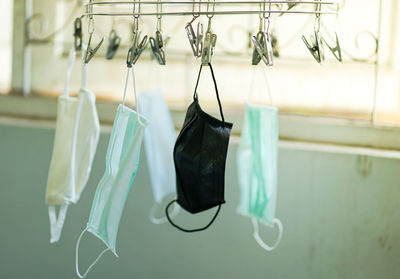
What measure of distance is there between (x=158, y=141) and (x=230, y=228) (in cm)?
42

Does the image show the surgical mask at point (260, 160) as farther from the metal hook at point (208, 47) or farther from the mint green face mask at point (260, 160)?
the metal hook at point (208, 47)

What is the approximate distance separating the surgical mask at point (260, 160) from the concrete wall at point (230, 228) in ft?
0.40

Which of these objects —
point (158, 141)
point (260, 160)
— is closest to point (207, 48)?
point (260, 160)

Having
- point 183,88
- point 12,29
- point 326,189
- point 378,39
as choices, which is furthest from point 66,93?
point 378,39

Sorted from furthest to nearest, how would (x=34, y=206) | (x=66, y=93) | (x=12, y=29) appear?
1. (x=12, y=29)
2. (x=34, y=206)
3. (x=66, y=93)

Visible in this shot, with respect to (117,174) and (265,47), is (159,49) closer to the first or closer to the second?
(265,47)

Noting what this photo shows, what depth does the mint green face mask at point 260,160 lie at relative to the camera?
5.65ft

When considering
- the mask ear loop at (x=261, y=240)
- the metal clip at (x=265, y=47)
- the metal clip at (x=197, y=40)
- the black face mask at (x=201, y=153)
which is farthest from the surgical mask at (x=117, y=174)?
the mask ear loop at (x=261, y=240)

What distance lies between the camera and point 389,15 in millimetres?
1935

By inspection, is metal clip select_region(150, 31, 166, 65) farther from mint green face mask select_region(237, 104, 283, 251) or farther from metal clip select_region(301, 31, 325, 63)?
mint green face mask select_region(237, 104, 283, 251)

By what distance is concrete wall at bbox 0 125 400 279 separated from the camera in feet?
5.89

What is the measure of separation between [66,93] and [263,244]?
84 centimetres

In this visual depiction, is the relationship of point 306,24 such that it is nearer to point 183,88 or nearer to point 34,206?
point 183,88

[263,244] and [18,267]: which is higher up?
[263,244]
